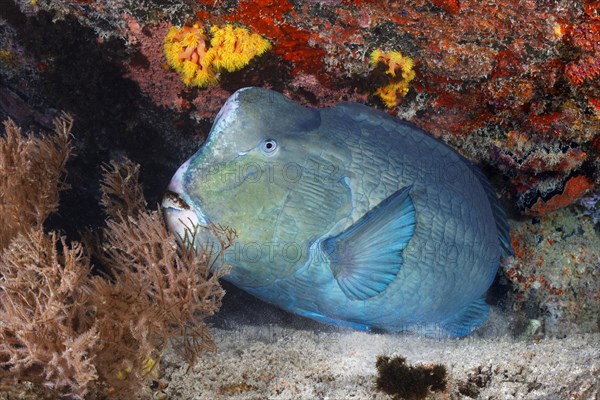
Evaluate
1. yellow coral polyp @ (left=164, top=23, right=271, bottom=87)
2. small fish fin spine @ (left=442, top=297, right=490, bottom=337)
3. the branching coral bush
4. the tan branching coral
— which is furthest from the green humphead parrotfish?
the tan branching coral

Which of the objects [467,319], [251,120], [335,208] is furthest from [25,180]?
[467,319]

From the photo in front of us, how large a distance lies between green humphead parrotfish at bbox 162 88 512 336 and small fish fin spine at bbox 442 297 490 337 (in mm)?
333

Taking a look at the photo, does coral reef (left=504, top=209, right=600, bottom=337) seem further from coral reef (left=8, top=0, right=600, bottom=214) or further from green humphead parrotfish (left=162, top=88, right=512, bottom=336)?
green humphead parrotfish (left=162, top=88, right=512, bottom=336)

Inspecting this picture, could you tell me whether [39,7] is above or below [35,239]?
above

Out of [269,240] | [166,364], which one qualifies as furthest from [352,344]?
[166,364]

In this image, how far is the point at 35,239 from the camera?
2.21 meters

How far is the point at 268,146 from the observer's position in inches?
103

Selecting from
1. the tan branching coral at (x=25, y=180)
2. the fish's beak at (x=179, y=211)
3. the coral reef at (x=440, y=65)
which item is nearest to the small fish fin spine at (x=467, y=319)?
the coral reef at (x=440, y=65)

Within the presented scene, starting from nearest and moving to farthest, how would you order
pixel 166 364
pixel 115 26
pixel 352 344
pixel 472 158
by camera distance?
pixel 166 364
pixel 352 344
pixel 115 26
pixel 472 158

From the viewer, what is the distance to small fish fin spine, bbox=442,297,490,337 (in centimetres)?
350

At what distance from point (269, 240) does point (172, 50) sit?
4.96 feet

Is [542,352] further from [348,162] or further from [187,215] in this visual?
[187,215]

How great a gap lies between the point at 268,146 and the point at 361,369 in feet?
4.22

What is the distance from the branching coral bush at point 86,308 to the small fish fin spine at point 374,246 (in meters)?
0.61
